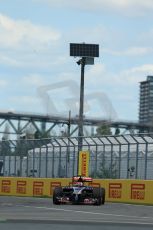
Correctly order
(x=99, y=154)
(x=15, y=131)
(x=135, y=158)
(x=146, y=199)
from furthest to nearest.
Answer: (x=15, y=131) → (x=99, y=154) → (x=135, y=158) → (x=146, y=199)

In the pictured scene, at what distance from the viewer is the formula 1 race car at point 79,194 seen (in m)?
25.4

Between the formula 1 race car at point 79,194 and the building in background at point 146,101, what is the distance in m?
111

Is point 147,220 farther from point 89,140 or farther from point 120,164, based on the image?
point 89,140

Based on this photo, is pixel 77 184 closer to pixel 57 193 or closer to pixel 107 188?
pixel 57 193

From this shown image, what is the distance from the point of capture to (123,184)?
29406 mm

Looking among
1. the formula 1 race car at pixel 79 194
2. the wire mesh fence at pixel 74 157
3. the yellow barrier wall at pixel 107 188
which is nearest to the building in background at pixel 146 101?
the wire mesh fence at pixel 74 157

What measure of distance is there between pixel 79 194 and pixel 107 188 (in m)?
5.23

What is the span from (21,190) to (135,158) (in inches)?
296

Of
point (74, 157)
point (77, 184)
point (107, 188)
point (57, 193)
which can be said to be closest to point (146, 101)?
point (74, 157)

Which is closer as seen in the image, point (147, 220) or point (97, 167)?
point (147, 220)

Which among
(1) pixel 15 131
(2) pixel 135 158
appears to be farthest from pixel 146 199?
(1) pixel 15 131

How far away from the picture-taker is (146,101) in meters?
158

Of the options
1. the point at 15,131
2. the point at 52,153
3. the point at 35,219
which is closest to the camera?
the point at 35,219

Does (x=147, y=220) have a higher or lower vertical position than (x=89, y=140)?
lower
